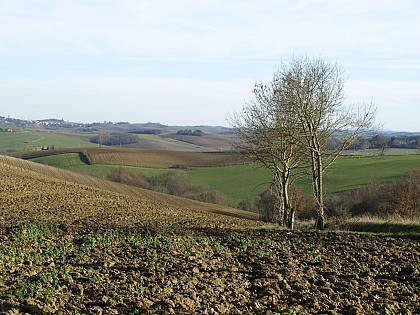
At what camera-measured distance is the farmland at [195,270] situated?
9312mm

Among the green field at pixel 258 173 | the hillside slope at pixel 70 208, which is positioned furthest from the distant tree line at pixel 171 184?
the hillside slope at pixel 70 208

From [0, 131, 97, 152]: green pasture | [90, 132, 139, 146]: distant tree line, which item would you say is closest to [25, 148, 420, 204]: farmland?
[0, 131, 97, 152]: green pasture

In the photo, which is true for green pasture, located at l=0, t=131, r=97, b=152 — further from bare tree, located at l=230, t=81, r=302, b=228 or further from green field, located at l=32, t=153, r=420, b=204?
bare tree, located at l=230, t=81, r=302, b=228

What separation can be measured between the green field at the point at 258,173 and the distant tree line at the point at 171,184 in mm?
1708

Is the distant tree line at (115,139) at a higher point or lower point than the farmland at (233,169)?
higher

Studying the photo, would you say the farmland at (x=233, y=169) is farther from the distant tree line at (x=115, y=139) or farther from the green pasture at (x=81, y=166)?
the distant tree line at (x=115, y=139)

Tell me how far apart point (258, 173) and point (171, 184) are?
13.8 metres

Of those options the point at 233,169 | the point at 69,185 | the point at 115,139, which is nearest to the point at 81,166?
the point at 233,169

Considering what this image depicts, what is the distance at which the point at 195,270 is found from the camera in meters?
12.0

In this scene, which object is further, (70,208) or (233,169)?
(233,169)

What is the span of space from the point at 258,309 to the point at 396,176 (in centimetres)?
5327

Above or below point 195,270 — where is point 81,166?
below

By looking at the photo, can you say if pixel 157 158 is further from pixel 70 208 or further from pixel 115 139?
pixel 70 208

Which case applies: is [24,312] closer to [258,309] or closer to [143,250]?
[258,309]
